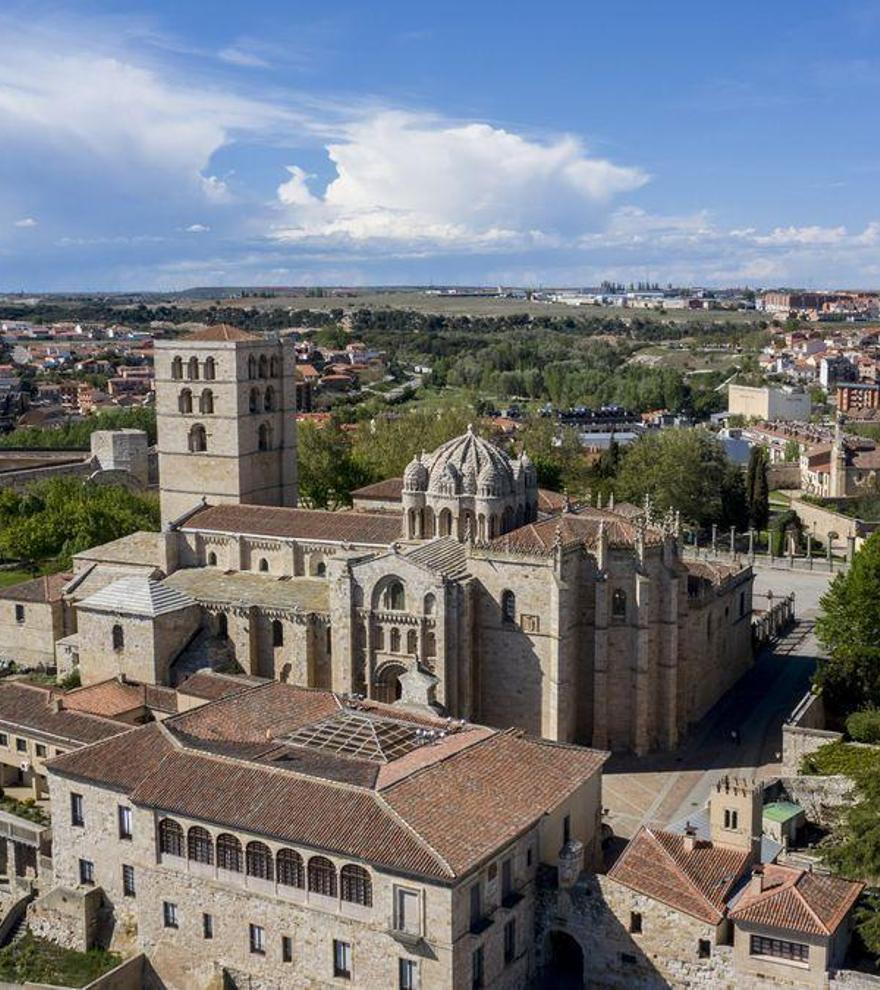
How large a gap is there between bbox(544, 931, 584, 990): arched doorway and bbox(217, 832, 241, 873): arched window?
8137 mm

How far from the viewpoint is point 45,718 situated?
41750mm

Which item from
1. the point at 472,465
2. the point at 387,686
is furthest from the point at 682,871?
the point at 472,465

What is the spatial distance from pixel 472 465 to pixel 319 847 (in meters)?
20.5

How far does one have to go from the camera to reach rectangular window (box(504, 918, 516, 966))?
2964 cm

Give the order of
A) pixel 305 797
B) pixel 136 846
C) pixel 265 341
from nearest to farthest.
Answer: pixel 305 797, pixel 136 846, pixel 265 341

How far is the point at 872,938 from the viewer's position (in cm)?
2838

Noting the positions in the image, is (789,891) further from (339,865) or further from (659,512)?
(659,512)

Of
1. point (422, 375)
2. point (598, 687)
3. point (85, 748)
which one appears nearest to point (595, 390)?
point (422, 375)

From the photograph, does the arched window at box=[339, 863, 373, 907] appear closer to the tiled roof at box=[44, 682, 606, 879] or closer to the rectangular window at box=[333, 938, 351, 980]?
the tiled roof at box=[44, 682, 606, 879]

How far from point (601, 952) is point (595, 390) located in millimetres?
134392

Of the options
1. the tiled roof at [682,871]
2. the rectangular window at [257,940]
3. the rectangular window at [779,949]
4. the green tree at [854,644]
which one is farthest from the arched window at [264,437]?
the rectangular window at [779,949]

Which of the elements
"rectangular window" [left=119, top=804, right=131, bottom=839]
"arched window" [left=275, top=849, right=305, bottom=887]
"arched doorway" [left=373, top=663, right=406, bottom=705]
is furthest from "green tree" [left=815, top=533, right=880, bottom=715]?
"rectangular window" [left=119, top=804, right=131, bottom=839]

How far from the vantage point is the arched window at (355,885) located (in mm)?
28572

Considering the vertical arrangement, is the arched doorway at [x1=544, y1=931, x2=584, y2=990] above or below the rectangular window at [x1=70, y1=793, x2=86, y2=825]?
below
